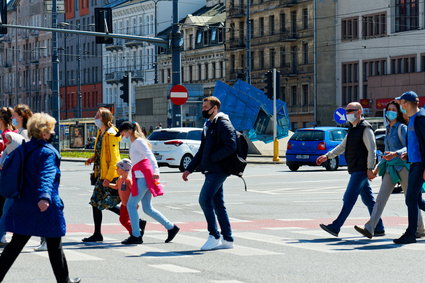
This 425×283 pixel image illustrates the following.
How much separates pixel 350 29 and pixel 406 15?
6606 millimetres

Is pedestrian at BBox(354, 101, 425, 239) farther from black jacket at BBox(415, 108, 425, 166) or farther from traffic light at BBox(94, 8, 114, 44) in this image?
traffic light at BBox(94, 8, 114, 44)

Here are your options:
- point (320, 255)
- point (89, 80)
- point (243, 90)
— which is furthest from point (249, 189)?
point (89, 80)

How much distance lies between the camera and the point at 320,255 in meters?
12.5

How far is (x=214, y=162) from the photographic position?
13.1 metres

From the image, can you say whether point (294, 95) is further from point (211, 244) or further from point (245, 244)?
point (211, 244)

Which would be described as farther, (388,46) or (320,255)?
(388,46)

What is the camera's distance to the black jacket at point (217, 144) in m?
13.0

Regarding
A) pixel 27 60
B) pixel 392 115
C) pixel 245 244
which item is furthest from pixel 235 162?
pixel 27 60

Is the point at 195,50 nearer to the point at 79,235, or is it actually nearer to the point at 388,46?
the point at 388,46

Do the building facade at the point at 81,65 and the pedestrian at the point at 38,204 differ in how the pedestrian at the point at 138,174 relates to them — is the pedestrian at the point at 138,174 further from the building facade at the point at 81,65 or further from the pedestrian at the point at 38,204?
the building facade at the point at 81,65

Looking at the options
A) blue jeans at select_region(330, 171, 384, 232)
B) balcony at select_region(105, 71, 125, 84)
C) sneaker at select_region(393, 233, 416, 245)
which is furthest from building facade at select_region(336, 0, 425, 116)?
sneaker at select_region(393, 233, 416, 245)

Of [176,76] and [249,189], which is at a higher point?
[176,76]

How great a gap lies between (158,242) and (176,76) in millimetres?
25081

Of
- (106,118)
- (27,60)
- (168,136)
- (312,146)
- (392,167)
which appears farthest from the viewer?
(27,60)
